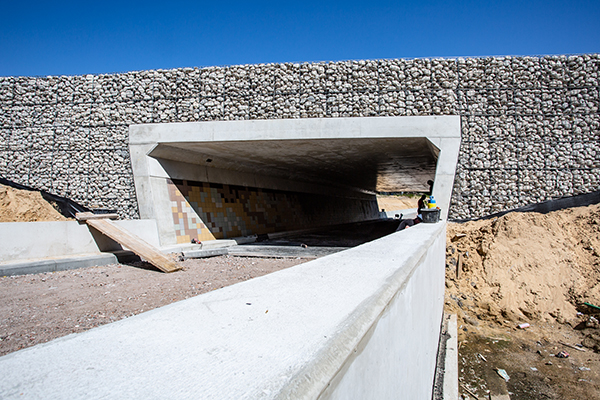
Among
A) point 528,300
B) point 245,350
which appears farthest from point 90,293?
point 528,300

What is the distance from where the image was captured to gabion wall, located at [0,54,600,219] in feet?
32.4

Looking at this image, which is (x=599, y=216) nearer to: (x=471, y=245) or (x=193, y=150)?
(x=471, y=245)

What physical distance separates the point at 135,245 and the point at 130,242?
0.55 ft

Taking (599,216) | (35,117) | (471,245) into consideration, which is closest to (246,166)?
(35,117)

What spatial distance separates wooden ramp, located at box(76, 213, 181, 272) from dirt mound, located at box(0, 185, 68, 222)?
261 cm

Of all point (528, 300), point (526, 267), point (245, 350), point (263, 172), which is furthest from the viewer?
point (263, 172)

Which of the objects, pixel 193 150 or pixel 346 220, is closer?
pixel 193 150

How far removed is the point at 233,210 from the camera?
13523 millimetres

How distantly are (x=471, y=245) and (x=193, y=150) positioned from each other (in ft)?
29.2

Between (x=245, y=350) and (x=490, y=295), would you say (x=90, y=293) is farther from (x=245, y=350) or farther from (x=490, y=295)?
(x=490, y=295)

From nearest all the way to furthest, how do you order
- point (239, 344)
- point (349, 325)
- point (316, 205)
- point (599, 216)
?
point (239, 344) < point (349, 325) < point (599, 216) < point (316, 205)

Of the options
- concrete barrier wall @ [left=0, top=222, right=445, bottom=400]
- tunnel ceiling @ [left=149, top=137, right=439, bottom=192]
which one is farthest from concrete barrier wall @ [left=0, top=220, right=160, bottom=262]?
concrete barrier wall @ [left=0, top=222, right=445, bottom=400]

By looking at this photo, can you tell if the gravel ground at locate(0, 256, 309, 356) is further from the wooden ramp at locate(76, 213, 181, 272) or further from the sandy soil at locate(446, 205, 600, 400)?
the sandy soil at locate(446, 205, 600, 400)

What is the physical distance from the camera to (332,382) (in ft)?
3.67
